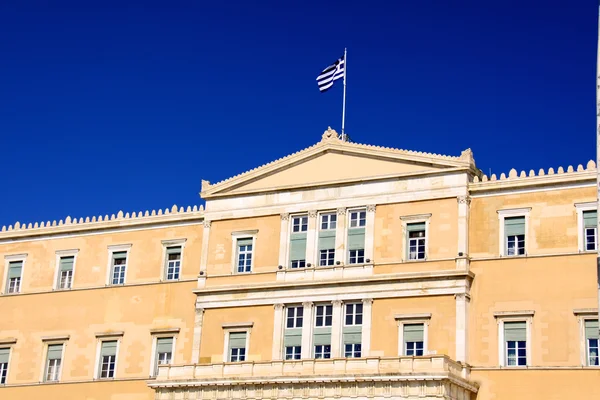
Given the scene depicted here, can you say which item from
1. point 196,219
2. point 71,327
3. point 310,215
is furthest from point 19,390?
point 310,215

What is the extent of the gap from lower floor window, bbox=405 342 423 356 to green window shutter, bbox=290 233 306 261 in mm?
5965

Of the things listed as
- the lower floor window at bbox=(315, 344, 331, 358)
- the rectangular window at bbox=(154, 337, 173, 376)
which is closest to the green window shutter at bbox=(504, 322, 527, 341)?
the lower floor window at bbox=(315, 344, 331, 358)

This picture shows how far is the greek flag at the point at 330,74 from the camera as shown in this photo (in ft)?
153

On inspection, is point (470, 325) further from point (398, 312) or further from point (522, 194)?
point (522, 194)

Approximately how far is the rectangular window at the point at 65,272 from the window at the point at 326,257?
1308cm

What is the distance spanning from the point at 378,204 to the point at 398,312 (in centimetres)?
463

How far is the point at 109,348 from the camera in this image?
158ft

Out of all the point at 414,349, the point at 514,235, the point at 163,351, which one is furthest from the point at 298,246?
the point at 514,235

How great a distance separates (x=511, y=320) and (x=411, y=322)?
378 cm

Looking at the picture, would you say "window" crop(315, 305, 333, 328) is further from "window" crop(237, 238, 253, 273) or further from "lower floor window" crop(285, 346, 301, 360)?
"window" crop(237, 238, 253, 273)

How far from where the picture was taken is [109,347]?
158ft

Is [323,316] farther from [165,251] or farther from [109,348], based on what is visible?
[109,348]

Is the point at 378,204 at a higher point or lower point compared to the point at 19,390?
higher

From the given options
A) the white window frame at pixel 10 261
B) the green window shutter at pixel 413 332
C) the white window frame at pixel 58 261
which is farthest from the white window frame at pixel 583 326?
the white window frame at pixel 10 261
